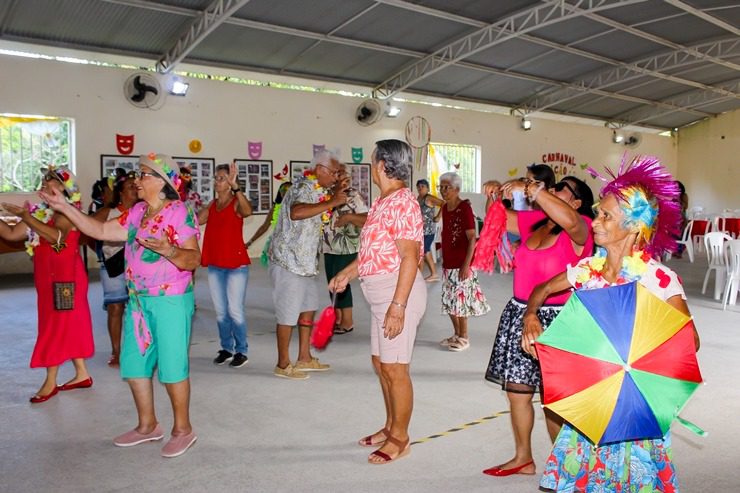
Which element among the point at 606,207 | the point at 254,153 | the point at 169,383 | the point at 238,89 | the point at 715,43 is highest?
the point at 715,43

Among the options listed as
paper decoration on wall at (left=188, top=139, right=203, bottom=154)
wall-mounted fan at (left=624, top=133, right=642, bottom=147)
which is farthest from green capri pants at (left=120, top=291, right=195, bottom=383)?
wall-mounted fan at (left=624, top=133, right=642, bottom=147)

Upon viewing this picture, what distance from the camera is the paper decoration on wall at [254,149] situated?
13336 mm

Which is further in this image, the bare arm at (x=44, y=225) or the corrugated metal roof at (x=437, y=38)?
the corrugated metal roof at (x=437, y=38)

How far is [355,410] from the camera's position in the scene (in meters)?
4.27

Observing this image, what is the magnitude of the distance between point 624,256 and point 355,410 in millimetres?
2321

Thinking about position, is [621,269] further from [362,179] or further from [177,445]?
[362,179]

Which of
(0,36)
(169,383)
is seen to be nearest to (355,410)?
(169,383)

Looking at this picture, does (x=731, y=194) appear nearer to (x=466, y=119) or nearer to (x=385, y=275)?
(x=466, y=119)

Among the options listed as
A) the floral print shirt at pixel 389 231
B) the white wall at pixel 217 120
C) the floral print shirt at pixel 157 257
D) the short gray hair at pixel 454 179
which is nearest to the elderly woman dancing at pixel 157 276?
the floral print shirt at pixel 157 257

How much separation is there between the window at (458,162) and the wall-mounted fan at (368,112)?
7.32 ft

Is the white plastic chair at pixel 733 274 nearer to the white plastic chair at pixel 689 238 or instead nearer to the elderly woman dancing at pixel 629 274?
the white plastic chair at pixel 689 238

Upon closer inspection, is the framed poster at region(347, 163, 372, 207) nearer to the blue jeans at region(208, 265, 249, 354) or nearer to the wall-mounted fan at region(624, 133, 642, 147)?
the blue jeans at region(208, 265, 249, 354)

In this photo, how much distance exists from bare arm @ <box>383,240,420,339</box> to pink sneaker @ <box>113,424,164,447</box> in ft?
4.96

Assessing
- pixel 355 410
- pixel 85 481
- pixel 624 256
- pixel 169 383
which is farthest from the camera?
pixel 355 410
